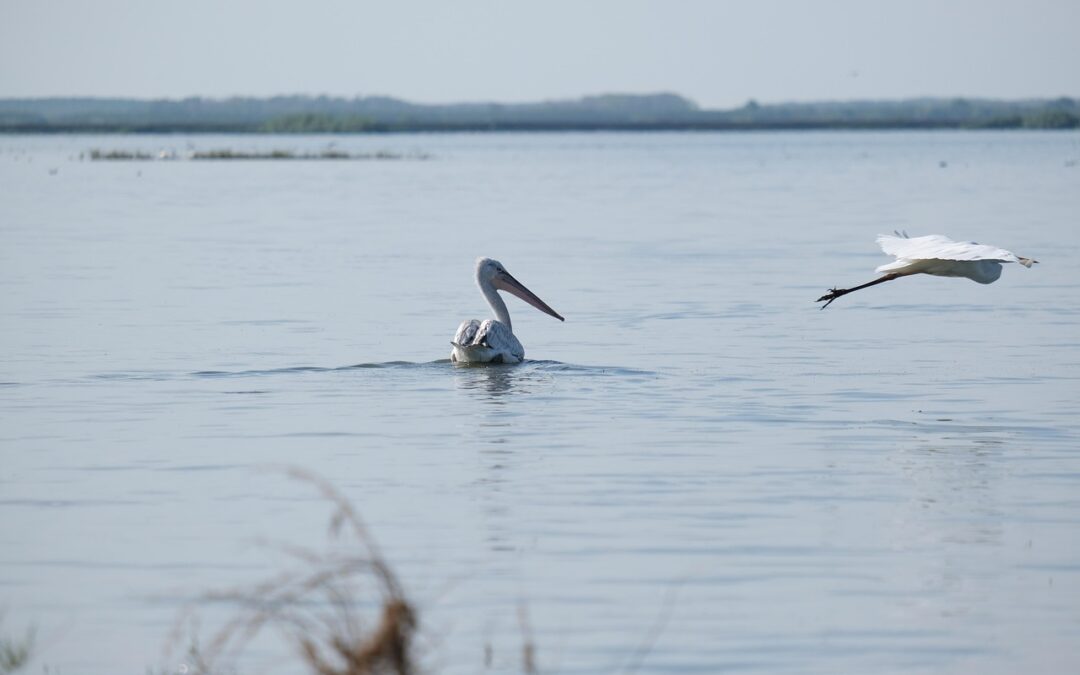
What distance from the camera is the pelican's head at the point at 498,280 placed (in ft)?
55.7

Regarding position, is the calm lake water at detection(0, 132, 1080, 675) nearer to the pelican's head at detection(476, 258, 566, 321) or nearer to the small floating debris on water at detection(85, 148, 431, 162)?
the pelican's head at detection(476, 258, 566, 321)

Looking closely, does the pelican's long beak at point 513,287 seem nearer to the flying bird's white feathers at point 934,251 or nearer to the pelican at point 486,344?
the pelican at point 486,344

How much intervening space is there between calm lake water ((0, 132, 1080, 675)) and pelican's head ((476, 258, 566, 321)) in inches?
17.3

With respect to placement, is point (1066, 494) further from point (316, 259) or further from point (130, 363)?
point (316, 259)

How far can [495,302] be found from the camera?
16547 mm

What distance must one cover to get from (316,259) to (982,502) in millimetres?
19056

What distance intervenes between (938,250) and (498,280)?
4868 mm

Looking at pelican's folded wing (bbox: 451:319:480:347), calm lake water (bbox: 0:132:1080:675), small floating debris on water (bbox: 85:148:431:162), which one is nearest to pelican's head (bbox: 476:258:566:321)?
calm lake water (bbox: 0:132:1080:675)

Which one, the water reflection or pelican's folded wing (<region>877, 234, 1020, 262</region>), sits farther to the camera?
the water reflection

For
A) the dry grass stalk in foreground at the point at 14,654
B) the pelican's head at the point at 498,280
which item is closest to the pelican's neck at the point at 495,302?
the pelican's head at the point at 498,280

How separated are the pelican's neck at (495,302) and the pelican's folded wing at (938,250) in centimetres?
351

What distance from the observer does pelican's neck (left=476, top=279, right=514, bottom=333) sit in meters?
16.3

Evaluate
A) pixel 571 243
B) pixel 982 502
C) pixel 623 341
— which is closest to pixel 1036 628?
pixel 982 502

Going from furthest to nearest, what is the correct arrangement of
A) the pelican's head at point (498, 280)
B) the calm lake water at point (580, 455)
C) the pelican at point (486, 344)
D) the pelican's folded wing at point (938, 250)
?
the pelican's head at point (498, 280) → the pelican at point (486, 344) → the pelican's folded wing at point (938, 250) → the calm lake water at point (580, 455)
